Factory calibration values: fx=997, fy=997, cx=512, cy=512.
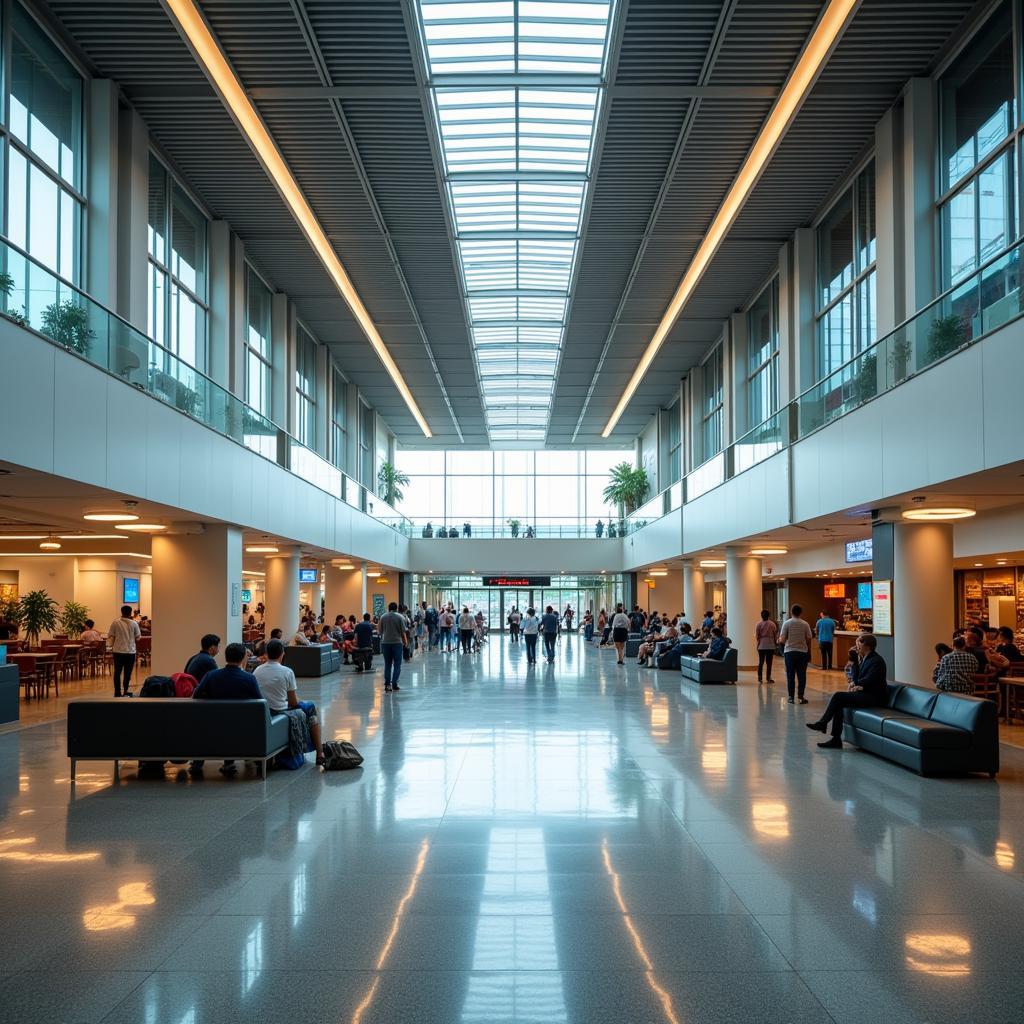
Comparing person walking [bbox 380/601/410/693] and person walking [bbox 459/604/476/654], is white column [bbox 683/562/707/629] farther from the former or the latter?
person walking [bbox 380/601/410/693]

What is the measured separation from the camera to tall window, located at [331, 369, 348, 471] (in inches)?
1244

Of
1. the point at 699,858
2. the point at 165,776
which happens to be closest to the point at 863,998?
the point at 699,858

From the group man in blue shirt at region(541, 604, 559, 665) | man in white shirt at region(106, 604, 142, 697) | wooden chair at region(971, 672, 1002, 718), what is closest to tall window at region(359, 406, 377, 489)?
man in blue shirt at region(541, 604, 559, 665)

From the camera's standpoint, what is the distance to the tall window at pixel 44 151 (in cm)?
1216

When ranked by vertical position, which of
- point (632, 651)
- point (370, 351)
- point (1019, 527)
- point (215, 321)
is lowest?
point (632, 651)

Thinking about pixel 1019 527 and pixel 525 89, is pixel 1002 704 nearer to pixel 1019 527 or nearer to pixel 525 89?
pixel 1019 527

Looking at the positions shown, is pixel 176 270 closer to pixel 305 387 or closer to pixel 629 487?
pixel 305 387

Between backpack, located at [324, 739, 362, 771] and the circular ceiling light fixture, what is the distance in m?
8.33

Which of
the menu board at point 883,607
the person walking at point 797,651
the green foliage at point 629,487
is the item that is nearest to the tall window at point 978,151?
the menu board at point 883,607

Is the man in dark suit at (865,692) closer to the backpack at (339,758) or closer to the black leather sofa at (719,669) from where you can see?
the backpack at (339,758)

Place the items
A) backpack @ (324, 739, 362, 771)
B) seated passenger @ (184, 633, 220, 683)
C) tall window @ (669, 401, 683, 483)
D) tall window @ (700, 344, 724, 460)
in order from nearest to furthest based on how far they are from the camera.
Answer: backpack @ (324, 739, 362, 771)
seated passenger @ (184, 633, 220, 683)
tall window @ (700, 344, 724, 460)
tall window @ (669, 401, 683, 483)

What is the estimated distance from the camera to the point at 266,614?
24.9 m

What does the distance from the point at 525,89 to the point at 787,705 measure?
1072 cm

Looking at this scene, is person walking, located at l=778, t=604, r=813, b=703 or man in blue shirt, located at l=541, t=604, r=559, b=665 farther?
man in blue shirt, located at l=541, t=604, r=559, b=665
